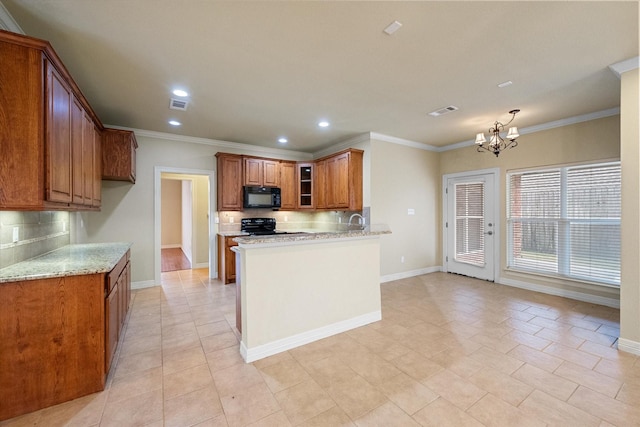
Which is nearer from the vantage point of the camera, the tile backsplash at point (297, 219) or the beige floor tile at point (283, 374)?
the beige floor tile at point (283, 374)

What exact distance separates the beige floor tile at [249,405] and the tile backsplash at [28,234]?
1.94 metres

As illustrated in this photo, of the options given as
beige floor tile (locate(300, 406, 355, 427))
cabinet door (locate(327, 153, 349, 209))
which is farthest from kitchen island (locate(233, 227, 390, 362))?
cabinet door (locate(327, 153, 349, 209))

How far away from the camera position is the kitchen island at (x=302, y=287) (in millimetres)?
2424

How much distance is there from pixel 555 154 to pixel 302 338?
474cm

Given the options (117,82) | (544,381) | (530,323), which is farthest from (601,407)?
(117,82)

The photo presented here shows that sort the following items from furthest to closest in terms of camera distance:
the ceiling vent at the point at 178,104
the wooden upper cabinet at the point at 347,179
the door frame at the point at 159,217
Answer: the wooden upper cabinet at the point at 347,179 → the door frame at the point at 159,217 → the ceiling vent at the point at 178,104

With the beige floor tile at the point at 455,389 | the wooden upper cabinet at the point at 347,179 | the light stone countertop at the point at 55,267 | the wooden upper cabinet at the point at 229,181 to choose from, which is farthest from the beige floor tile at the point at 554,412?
the wooden upper cabinet at the point at 229,181

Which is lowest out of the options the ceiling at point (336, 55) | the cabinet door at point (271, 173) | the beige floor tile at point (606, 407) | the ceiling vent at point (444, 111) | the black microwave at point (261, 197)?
the beige floor tile at point (606, 407)

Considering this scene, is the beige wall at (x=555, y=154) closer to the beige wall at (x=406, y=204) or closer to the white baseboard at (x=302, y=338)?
the beige wall at (x=406, y=204)

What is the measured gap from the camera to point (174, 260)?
24.4 feet

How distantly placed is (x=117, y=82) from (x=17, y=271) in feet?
6.75

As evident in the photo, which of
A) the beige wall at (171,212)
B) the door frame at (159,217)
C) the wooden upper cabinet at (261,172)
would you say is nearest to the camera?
the door frame at (159,217)

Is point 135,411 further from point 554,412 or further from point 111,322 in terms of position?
point 554,412

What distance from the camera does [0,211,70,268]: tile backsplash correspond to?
2002mm
